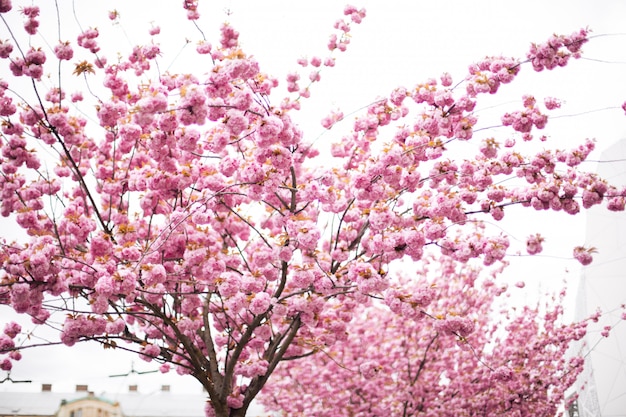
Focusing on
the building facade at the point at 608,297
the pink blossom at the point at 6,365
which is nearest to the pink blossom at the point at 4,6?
the pink blossom at the point at 6,365

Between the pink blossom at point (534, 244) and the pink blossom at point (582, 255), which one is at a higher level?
the pink blossom at point (534, 244)

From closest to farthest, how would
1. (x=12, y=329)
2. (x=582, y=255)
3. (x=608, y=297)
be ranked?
(x=582, y=255), (x=12, y=329), (x=608, y=297)

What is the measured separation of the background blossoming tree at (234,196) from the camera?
157 inches

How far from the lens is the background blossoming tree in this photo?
4.00 metres

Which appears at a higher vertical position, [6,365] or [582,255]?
[6,365]

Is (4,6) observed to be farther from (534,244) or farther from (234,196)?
(534,244)

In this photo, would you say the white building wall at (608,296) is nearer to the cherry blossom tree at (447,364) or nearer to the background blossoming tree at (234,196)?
the cherry blossom tree at (447,364)

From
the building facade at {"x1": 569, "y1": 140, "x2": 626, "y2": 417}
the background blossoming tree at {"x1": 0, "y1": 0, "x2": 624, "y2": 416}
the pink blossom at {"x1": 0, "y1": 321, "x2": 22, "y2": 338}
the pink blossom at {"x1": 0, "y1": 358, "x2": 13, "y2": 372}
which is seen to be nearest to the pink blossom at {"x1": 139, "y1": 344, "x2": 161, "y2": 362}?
the background blossoming tree at {"x1": 0, "y1": 0, "x2": 624, "y2": 416}

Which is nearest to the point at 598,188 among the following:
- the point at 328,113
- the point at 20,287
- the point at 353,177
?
the point at 353,177

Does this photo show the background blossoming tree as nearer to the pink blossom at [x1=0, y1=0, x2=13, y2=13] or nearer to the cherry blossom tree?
the pink blossom at [x1=0, y1=0, x2=13, y2=13]

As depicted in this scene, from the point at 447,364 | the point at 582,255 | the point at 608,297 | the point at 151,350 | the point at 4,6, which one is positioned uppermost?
the point at 4,6

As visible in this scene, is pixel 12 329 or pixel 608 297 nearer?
pixel 12 329

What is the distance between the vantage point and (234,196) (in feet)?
16.8

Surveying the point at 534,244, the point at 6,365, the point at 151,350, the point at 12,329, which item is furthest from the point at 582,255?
the point at 6,365
